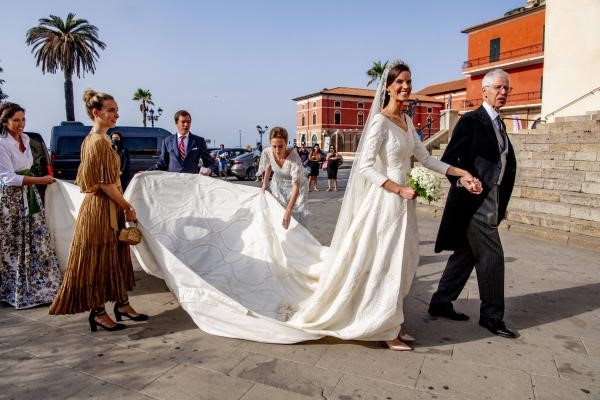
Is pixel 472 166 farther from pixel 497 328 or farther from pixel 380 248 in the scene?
pixel 497 328

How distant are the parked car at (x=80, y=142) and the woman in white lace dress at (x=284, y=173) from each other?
12.9m

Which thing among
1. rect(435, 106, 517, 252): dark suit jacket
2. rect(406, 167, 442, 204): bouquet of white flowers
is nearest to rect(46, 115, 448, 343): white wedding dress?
rect(406, 167, 442, 204): bouquet of white flowers

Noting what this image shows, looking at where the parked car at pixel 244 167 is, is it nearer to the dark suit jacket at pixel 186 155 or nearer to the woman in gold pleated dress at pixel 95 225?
the dark suit jacket at pixel 186 155

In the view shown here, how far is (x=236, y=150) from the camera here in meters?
25.2

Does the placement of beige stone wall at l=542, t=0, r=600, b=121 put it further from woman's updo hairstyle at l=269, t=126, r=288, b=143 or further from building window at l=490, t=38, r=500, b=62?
building window at l=490, t=38, r=500, b=62

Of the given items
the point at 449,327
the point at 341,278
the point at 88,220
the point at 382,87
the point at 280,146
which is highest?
the point at 382,87

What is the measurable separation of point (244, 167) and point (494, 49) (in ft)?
108

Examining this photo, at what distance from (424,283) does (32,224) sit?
14.7 feet

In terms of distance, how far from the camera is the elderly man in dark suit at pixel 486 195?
3611 mm

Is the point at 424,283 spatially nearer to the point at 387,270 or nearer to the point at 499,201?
the point at 499,201

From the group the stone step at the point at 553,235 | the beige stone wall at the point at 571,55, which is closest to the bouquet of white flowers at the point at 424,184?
the stone step at the point at 553,235

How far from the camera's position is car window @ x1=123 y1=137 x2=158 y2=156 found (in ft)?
55.7

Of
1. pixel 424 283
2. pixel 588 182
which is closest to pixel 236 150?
pixel 588 182

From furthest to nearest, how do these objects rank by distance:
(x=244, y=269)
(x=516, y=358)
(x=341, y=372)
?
(x=244, y=269) < (x=516, y=358) < (x=341, y=372)
